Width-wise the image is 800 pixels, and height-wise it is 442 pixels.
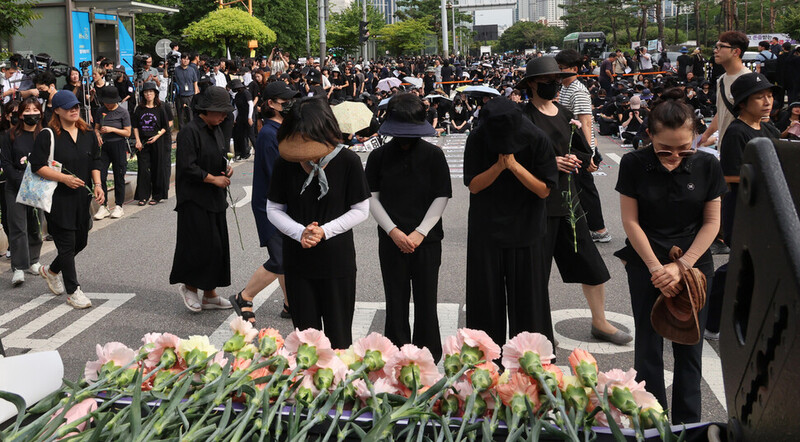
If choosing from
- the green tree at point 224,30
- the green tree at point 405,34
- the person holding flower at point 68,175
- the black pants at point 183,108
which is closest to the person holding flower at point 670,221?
the person holding flower at point 68,175

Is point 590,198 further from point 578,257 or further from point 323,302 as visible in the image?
point 323,302

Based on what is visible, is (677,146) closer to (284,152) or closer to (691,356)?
(691,356)

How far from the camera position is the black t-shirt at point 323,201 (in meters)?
4.61

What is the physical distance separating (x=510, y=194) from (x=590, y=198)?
136 inches

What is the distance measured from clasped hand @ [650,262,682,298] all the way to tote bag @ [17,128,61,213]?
484 centimetres

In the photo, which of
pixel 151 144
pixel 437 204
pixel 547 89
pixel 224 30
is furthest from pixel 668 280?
pixel 224 30

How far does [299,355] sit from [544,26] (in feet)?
593

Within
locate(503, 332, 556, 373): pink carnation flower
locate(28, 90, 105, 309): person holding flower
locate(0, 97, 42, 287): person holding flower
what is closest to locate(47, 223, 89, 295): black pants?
locate(28, 90, 105, 309): person holding flower

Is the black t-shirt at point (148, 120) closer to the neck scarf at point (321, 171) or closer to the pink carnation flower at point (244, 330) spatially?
the neck scarf at point (321, 171)

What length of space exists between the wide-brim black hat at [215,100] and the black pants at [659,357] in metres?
3.31

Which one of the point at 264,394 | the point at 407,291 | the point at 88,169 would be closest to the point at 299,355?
the point at 264,394

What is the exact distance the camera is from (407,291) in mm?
5160

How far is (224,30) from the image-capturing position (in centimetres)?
4200

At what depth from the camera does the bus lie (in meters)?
61.2
